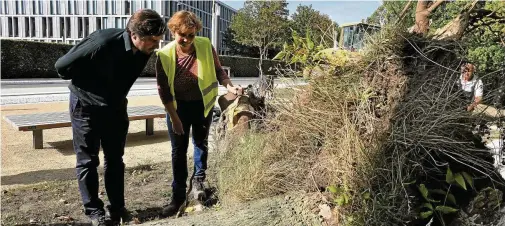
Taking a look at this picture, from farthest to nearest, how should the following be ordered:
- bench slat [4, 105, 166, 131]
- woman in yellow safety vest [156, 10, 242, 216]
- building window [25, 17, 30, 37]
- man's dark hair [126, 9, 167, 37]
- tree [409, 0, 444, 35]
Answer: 1. building window [25, 17, 30, 37]
2. bench slat [4, 105, 166, 131]
3. woman in yellow safety vest [156, 10, 242, 216]
4. man's dark hair [126, 9, 167, 37]
5. tree [409, 0, 444, 35]

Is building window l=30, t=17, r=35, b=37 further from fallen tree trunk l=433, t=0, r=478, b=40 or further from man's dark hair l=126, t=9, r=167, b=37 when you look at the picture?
fallen tree trunk l=433, t=0, r=478, b=40

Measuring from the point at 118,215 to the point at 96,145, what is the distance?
1.96 feet

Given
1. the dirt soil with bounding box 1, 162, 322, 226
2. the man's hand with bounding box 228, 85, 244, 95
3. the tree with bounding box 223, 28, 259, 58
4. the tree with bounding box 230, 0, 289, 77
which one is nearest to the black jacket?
the man's hand with bounding box 228, 85, 244, 95

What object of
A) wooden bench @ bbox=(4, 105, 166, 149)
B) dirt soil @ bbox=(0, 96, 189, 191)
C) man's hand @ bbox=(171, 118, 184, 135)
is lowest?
dirt soil @ bbox=(0, 96, 189, 191)

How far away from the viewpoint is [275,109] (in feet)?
9.07

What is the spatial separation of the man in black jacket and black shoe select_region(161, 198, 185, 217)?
1.24 feet

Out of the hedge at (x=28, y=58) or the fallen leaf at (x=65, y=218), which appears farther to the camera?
the hedge at (x=28, y=58)

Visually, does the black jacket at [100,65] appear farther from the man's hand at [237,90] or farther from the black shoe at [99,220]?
the black shoe at [99,220]

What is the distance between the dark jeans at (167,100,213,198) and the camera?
344 centimetres

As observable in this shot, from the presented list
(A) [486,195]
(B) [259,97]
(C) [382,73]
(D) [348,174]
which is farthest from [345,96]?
(B) [259,97]

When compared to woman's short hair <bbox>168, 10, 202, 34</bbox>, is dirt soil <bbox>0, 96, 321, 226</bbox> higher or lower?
lower

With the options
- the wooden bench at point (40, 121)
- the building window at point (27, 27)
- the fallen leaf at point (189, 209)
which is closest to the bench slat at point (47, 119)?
the wooden bench at point (40, 121)

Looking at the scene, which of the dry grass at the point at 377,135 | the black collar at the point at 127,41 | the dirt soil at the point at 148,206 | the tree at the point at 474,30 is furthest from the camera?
the black collar at the point at 127,41

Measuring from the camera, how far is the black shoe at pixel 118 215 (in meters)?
3.18
